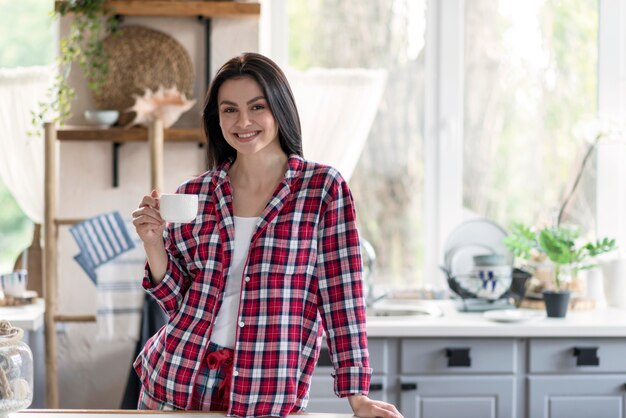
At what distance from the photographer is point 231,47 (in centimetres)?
336

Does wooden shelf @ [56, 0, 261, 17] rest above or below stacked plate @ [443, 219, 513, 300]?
above

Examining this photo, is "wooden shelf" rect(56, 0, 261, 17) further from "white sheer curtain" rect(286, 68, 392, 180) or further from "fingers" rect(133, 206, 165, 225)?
"fingers" rect(133, 206, 165, 225)

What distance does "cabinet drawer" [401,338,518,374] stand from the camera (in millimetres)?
2879

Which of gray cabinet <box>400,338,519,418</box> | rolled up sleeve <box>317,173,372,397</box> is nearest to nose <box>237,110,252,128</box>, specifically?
rolled up sleeve <box>317,173,372,397</box>

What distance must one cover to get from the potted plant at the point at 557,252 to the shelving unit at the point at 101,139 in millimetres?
1252

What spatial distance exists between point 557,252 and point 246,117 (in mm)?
1773

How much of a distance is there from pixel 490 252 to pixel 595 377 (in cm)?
69

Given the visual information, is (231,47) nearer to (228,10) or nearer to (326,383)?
(228,10)

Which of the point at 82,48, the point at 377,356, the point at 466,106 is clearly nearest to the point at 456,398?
the point at 377,356

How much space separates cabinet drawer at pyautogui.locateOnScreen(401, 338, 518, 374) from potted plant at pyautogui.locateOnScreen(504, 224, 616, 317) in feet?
0.88

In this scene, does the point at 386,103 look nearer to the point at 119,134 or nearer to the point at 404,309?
the point at 404,309

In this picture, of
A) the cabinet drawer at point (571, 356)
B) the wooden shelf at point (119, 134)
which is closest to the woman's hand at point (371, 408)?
the cabinet drawer at point (571, 356)

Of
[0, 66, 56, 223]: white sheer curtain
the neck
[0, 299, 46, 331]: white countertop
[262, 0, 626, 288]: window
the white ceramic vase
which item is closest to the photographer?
the neck

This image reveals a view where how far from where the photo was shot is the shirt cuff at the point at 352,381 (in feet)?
5.63
